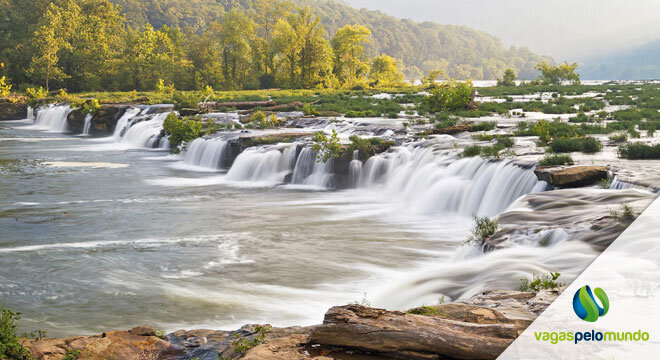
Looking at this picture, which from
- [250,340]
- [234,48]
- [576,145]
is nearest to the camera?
[250,340]

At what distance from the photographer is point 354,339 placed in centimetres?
559

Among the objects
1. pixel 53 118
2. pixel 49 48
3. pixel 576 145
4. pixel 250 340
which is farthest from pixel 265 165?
pixel 49 48

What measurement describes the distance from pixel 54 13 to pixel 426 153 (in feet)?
238

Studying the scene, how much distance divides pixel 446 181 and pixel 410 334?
12296 mm

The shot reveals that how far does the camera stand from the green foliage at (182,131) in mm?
31531

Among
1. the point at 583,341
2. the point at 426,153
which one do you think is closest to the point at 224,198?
the point at 426,153

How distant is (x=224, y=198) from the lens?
2033 cm

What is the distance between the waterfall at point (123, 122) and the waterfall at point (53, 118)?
6565 mm

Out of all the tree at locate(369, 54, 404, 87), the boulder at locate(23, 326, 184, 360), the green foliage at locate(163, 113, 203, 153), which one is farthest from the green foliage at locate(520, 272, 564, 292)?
the tree at locate(369, 54, 404, 87)

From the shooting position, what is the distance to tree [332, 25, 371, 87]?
265ft

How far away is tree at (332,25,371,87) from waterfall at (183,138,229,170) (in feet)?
169

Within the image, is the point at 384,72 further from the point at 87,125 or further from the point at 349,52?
the point at 87,125

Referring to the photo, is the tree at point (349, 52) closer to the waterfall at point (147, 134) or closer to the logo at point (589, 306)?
the waterfall at point (147, 134)

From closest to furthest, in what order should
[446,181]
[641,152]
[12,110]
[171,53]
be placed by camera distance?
[641,152]
[446,181]
[12,110]
[171,53]
